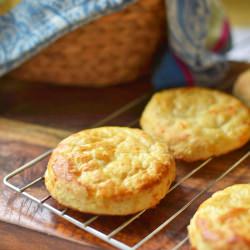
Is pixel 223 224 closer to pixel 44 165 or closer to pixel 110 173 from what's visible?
pixel 110 173

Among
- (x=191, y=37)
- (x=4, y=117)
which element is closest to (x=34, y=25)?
(x=4, y=117)

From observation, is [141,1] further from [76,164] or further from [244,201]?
[244,201]

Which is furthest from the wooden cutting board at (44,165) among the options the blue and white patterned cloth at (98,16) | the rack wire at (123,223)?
the blue and white patterned cloth at (98,16)

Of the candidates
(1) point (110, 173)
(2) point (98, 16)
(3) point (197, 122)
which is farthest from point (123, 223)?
(2) point (98, 16)

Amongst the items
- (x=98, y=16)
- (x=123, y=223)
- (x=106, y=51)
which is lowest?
(x=123, y=223)

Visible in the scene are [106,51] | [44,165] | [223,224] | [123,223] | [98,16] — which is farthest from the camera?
[106,51]

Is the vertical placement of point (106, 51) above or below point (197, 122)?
above

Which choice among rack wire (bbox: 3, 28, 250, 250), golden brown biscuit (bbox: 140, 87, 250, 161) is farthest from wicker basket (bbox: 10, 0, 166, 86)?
rack wire (bbox: 3, 28, 250, 250)
